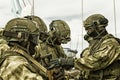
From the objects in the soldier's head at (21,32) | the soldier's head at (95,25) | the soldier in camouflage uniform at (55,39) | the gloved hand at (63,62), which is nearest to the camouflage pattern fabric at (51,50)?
the soldier in camouflage uniform at (55,39)

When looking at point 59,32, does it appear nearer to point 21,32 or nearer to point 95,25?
point 95,25

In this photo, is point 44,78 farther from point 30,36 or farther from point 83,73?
point 83,73

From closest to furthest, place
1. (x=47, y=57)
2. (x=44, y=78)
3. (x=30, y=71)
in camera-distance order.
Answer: (x=30, y=71)
(x=44, y=78)
(x=47, y=57)

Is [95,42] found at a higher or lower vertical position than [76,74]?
higher

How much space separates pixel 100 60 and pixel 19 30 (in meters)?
3.88

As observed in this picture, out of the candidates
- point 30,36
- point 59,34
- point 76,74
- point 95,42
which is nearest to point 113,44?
point 95,42

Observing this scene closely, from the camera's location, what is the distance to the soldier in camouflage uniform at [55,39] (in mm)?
11304

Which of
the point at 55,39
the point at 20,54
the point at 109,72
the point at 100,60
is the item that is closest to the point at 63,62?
the point at 100,60

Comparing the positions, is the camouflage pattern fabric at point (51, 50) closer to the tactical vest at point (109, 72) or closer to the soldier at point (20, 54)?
the tactical vest at point (109, 72)

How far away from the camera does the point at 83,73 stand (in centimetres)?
1013

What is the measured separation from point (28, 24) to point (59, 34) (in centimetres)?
534

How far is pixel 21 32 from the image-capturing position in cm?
600

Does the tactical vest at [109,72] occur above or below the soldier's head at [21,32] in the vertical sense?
below

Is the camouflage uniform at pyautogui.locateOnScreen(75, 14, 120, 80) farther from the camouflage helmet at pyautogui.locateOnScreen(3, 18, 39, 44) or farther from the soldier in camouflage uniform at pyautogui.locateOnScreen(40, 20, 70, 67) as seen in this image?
the camouflage helmet at pyautogui.locateOnScreen(3, 18, 39, 44)
